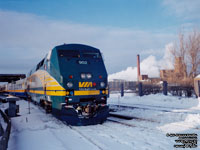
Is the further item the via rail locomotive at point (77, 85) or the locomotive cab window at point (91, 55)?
the locomotive cab window at point (91, 55)

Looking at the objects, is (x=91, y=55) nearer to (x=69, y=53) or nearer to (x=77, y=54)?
(x=77, y=54)

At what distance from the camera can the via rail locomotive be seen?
743 cm

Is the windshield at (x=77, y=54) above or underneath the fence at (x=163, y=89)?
above

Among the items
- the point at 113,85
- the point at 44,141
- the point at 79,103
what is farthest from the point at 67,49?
the point at 113,85

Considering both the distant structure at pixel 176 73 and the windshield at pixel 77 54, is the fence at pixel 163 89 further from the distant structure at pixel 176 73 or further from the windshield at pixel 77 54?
the windshield at pixel 77 54

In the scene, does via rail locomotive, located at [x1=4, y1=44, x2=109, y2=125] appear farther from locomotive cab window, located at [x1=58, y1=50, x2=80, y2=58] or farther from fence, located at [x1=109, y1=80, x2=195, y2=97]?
fence, located at [x1=109, y1=80, x2=195, y2=97]

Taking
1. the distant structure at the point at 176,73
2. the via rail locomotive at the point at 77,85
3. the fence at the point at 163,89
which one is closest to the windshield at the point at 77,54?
the via rail locomotive at the point at 77,85

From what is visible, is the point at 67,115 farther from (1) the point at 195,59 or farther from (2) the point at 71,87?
(1) the point at 195,59

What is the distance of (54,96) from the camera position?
26.3ft

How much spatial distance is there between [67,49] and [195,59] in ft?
75.6

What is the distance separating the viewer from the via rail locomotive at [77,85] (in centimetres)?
743

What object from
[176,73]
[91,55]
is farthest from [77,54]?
[176,73]

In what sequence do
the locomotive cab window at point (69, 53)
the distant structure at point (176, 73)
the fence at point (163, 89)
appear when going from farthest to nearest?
1. the distant structure at point (176, 73)
2. the fence at point (163, 89)
3. the locomotive cab window at point (69, 53)

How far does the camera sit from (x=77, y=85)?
7711 mm
